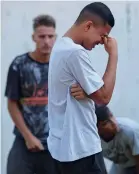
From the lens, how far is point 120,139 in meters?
3.20

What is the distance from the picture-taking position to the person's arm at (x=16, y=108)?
11.1 ft

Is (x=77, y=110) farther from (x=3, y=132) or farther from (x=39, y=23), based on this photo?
(x=3, y=132)

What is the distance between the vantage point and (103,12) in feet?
Result: 8.00

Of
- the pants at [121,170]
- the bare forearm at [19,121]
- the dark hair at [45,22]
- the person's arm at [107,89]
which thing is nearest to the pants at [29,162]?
the bare forearm at [19,121]

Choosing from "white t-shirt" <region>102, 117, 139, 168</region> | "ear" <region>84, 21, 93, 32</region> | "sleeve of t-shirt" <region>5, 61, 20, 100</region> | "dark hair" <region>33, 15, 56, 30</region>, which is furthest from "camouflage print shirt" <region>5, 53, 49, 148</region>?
"ear" <region>84, 21, 93, 32</region>

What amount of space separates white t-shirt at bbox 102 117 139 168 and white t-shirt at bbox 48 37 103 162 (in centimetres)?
81

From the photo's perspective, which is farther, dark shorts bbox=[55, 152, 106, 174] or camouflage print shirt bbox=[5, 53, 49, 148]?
camouflage print shirt bbox=[5, 53, 49, 148]

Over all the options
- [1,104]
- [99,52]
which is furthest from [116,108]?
[1,104]

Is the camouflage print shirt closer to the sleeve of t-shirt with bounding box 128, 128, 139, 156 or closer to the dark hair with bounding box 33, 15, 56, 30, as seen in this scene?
the dark hair with bounding box 33, 15, 56, 30

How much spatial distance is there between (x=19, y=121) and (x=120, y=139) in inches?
26.6

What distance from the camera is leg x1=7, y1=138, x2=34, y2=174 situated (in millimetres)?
3369

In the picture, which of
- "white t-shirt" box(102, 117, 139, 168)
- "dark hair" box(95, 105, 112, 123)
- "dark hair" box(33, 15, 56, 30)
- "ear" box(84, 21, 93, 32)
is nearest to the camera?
"ear" box(84, 21, 93, 32)

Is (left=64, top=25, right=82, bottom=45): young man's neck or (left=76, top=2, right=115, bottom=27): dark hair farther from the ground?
(left=76, top=2, right=115, bottom=27): dark hair

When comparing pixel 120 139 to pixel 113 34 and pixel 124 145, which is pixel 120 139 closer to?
pixel 124 145
